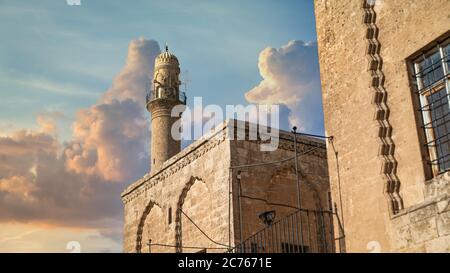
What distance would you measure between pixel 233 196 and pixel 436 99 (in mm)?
6663

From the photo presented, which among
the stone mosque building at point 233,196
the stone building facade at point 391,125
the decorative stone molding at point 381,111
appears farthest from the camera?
the stone mosque building at point 233,196

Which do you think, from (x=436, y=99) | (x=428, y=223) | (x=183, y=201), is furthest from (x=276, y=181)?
(x=428, y=223)

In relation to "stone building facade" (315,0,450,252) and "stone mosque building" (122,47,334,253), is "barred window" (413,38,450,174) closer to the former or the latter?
"stone building facade" (315,0,450,252)

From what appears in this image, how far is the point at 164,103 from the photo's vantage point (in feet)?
91.0

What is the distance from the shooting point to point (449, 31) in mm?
6516

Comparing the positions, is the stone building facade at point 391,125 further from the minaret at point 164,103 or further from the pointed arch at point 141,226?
the minaret at point 164,103

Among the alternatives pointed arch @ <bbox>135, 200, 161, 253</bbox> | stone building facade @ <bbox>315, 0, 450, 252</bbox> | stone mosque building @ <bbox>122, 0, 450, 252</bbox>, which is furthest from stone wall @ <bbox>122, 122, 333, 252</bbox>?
stone building facade @ <bbox>315, 0, 450, 252</bbox>

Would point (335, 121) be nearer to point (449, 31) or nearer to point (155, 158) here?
point (449, 31)

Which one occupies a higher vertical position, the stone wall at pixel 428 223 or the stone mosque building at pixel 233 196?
the stone mosque building at pixel 233 196

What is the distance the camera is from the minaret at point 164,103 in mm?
26766

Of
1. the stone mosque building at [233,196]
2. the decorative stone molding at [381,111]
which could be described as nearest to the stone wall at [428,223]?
the decorative stone molding at [381,111]

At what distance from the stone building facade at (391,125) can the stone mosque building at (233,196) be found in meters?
4.11
